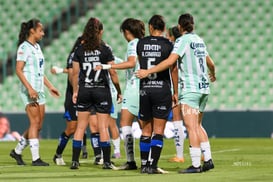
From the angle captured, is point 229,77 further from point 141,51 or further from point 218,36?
point 141,51

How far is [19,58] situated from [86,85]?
1.40m

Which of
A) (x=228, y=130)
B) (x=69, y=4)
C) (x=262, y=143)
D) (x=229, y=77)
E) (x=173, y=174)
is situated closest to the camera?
(x=173, y=174)

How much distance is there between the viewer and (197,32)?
26.9 meters

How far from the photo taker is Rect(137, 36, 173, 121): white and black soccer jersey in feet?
38.0

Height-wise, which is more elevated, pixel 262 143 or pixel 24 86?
pixel 24 86

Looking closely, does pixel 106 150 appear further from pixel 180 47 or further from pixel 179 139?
pixel 180 47

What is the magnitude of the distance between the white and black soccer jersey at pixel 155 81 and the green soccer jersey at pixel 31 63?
2318 mm

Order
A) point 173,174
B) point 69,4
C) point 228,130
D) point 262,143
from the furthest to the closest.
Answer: point 69,4, point 228,130, point 262,143, point 173,174

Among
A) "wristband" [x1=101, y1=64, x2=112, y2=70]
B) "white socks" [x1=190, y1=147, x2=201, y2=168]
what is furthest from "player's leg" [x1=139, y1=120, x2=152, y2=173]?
"wristband" [x1=101, y1=64, x2=112, y2=70]

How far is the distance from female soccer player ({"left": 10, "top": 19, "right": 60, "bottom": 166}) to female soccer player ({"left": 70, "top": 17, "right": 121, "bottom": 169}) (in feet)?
2.98

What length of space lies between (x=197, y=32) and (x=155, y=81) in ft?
50.6

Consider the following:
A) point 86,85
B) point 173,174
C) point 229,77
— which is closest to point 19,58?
point 86,85

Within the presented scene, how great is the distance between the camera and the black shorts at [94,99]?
12.4 meters

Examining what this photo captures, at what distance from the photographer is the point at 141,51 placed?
1164 centimetres
